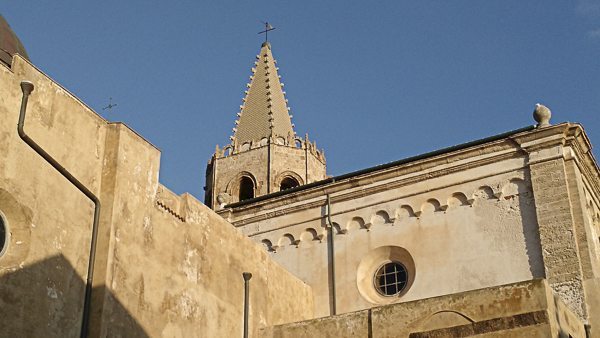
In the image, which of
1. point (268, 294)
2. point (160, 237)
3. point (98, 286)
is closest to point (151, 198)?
point (160, 237)

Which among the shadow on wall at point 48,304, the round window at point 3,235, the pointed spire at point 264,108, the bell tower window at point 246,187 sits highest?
the pointed spire at point 264,108

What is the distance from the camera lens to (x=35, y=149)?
1478cm

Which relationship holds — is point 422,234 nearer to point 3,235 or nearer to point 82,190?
point 82,190

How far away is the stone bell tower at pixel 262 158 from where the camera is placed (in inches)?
1464

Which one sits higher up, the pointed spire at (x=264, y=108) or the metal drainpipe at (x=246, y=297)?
the pointed spire at (x=264, y=108)

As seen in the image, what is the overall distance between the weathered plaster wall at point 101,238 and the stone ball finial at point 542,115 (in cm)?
843

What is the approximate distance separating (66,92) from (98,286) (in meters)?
3.44

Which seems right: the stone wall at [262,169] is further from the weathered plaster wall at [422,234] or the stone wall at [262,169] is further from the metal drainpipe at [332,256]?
the metal drainpipe at [332,256]

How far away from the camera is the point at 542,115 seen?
73.0ft

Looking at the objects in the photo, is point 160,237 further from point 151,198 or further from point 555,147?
point 555,147

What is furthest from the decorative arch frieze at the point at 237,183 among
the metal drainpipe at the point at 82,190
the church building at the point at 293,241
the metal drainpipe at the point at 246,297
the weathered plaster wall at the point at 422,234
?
the metal drainpipe at the point at 82,190

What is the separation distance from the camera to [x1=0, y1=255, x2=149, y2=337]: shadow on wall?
45.3 feet

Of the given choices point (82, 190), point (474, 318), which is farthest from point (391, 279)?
point (82, 190)

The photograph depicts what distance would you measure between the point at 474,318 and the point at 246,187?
2133cm
